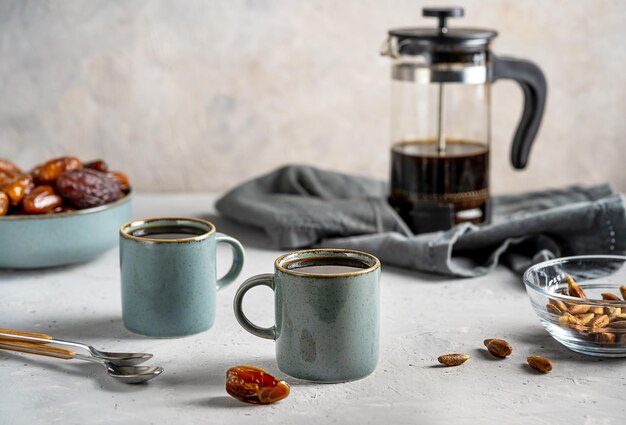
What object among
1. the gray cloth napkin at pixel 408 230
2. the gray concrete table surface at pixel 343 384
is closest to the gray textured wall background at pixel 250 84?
the gray cloth napkin at pixel 408 230

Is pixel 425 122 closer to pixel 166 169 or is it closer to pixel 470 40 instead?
pixel 470 40

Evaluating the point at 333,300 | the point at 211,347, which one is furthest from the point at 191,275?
the point at 333,300

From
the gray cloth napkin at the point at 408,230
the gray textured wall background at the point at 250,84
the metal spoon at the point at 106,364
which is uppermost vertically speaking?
the gray textured wall background at the point at 250,84

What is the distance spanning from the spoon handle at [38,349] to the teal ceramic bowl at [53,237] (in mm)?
266

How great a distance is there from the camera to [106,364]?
35.4 inches

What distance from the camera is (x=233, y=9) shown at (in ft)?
5.68

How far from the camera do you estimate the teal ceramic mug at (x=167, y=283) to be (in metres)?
0.97

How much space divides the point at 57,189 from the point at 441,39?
0.57 meters

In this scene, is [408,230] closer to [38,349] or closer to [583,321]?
[583,321]

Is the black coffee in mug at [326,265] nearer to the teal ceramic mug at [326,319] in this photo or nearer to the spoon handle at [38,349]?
the teal ceramic mug at [326,319]

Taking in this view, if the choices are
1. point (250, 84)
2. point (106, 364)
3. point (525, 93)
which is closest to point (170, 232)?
point (106, 364)

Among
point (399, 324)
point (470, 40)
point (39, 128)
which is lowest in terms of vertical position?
point (399, 324)

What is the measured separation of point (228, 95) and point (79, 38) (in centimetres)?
30

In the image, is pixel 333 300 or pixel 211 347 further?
pixel 211 347
